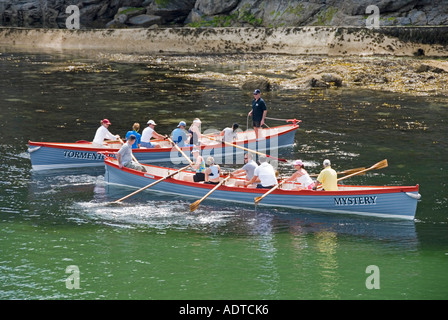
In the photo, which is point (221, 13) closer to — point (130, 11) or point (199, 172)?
point (130, 11)

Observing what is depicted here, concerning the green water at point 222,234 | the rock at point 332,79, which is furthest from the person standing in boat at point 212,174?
the rock at point 332,79

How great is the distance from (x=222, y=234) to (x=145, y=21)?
68116 mm

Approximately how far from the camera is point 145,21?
85.1 metres

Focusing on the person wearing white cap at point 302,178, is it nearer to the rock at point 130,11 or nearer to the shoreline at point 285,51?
the shoreline at point 285,51

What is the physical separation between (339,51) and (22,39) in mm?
41197

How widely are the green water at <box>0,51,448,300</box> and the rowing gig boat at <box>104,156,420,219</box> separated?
33 cm

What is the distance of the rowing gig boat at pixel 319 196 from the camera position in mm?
21734

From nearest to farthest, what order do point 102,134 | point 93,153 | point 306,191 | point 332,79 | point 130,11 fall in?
1. point 306,191
2. point 93,153
3. point 102,134
4. point 332,79
5. point 130,11

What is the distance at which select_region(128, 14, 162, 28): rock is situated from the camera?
8512 cm

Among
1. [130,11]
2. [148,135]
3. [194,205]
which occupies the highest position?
[130,11]

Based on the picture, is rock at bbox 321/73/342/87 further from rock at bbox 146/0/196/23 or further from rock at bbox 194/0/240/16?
rock at bbox 146/0/196/23

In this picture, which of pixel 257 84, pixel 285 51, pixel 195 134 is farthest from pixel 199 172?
pixel 285 51

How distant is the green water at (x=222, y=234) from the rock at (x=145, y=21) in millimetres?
48650

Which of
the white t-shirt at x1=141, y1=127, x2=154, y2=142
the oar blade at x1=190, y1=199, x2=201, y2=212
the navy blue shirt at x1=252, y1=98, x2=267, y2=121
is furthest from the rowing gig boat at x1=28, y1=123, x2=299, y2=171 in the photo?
the oar blade at x1=190, y1=199, x2=201, y2=212
